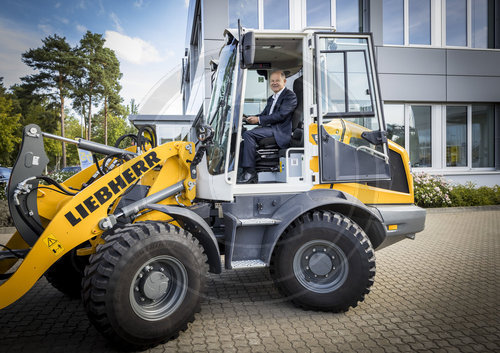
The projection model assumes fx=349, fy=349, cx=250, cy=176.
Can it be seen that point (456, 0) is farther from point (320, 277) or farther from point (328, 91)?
point (320, 277)

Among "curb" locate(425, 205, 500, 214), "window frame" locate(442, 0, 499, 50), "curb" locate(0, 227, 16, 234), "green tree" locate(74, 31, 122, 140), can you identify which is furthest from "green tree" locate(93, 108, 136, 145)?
"curb" locate(425, 205, 500, 214)

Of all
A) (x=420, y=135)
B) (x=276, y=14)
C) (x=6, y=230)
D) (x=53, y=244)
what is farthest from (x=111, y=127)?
(x=53, y=244)

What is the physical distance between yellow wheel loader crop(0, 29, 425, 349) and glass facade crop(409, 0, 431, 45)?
1093 cm

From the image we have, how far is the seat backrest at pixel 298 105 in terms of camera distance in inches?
161

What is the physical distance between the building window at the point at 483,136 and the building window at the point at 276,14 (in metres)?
8.13

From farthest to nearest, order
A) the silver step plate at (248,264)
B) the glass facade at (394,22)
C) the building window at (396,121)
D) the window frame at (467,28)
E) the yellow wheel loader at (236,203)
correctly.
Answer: the window frame at (467,28) < the glass facade at (394,22) < the building window at (396,121) < the silver step plate at (248,264) < the yellow wheel loader at (236,203)

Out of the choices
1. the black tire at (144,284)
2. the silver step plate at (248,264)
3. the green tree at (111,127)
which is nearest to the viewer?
the black tire at (144,284)

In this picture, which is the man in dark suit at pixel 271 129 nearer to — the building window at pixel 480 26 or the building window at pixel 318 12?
the building window at pixel 318 12

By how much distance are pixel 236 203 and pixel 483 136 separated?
13734mm

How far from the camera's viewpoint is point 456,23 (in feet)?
43.9

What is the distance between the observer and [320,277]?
3717mm

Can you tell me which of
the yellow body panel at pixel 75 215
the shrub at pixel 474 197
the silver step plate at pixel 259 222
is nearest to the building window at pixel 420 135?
the shrub at pixel 474 197

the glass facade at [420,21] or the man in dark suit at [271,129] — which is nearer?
the man in dark suit at [271,129]

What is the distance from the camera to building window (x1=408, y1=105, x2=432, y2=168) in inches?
508
